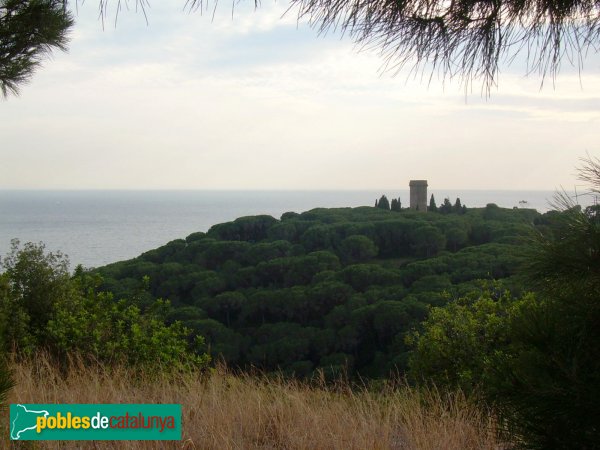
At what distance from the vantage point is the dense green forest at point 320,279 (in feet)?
87.6

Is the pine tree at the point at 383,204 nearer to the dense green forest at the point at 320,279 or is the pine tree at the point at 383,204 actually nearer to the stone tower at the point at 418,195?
the stone tower at the point at 418,195

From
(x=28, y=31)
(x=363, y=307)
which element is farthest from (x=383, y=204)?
(x=28, y=31)

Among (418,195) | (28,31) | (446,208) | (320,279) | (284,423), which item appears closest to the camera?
(284,423)

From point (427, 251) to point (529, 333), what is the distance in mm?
37492

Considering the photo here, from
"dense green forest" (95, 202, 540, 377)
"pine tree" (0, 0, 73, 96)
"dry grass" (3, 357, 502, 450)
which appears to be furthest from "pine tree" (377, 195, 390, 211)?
"dry grass" (3, 357, 502, 450)

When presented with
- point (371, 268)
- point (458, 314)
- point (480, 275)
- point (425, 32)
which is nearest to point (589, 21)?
point (425, 32)

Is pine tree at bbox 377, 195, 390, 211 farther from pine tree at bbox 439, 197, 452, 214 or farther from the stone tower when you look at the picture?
pine tree at bbox 439, 197, 452, 214

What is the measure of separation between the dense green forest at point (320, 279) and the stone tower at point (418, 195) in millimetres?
4114

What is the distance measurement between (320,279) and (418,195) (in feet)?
66.8

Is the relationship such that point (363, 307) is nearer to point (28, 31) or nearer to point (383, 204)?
point (28, 31)

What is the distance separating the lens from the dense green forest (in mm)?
26703

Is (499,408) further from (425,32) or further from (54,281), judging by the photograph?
(54,281)

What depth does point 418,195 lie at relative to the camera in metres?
50.1

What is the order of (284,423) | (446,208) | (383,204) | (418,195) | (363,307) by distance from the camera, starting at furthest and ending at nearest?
(383,204), (418,195), (446,208), (363,307), (284,423)
